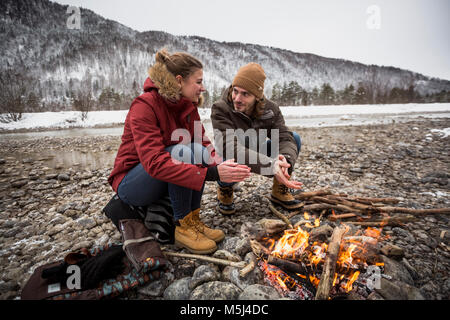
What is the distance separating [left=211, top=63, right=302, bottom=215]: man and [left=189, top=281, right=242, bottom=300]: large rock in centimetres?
116

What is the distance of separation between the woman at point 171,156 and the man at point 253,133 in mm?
399

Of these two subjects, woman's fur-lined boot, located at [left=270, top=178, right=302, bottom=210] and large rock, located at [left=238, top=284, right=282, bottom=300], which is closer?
large rock, located at [left=238, top=284, right=282, bottom=300]

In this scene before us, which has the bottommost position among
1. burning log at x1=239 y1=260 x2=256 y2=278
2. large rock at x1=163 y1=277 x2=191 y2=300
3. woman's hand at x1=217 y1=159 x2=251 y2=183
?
large rock at x1=163 y1=277 x2=191 y2=300

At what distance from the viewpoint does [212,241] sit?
2107mm

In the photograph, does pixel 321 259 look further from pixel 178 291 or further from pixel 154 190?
pixel 154 190

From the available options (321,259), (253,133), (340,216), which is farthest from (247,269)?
(253,133)

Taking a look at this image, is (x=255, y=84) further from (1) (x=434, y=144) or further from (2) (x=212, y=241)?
(1) (x=434, y=144)

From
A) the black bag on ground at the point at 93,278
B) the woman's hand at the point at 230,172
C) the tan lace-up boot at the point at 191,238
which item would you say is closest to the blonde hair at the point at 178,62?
the woman's hand at the point at 230,172

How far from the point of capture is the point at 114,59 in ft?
264

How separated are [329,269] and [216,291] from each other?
87 centimetres

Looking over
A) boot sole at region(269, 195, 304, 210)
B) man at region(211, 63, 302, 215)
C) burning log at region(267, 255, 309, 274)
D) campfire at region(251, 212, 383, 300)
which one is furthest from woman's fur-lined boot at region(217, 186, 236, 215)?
burning log at region(267, 255, 309, 274)

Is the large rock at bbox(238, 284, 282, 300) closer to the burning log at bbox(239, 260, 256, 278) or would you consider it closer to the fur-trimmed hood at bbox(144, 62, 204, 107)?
the burning log at bbox(239, 260, 256, 278)

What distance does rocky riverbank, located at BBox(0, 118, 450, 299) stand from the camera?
1677 millimetres

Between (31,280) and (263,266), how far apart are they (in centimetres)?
180
